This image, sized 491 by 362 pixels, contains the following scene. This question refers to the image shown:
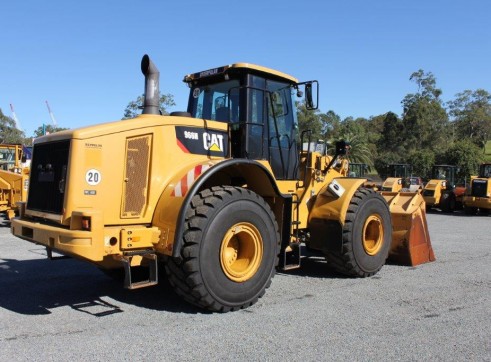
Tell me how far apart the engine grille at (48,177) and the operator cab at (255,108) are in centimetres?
204

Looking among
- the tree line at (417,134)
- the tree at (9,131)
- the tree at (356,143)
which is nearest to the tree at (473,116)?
the tree line at (417,134)

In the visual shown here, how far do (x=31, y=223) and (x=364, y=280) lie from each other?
4351 mm

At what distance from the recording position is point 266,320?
186 inches

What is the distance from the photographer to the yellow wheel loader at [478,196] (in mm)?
19913

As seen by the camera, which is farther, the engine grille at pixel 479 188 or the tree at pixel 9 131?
the tree at pixel 9 131

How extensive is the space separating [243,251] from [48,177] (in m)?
2.27

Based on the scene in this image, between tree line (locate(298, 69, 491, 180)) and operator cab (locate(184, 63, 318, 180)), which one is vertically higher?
tree line (locate(298, 69, 491, 180))

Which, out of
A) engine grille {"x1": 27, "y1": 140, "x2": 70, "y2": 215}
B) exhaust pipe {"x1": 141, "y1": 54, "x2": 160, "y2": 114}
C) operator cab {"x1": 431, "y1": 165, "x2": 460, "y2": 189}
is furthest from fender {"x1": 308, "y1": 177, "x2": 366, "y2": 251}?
operator cab {"x1": 431, "y1": 165, "x2": 460, "y2": 189}

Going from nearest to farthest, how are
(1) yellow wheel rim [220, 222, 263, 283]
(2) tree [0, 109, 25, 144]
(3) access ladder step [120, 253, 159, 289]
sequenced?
(3) access ladder step [120, 253, 159, 289], (1) yellow wheel rim [220, 222, 263, 283], (2) tree [0, 109, 25, 144]

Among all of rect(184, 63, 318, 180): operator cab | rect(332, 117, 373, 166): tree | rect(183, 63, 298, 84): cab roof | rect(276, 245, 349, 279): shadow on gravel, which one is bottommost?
rect(276, 245, 349, 279): shadow on gravel

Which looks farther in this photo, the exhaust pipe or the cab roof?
the cab roof

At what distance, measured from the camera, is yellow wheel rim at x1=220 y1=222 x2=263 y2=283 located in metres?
5.07

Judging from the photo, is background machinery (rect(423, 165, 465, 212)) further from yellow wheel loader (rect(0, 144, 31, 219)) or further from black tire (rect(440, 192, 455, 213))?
yellow wheel loader (rect(0, 144, 31, 219))

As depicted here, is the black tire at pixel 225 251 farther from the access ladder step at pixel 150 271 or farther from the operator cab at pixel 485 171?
the operator cab at pixel 485 171
